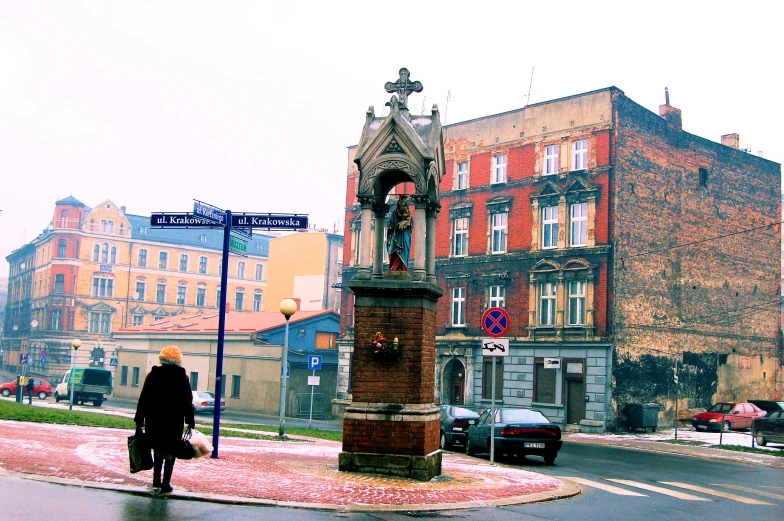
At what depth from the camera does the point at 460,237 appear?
45.9 m

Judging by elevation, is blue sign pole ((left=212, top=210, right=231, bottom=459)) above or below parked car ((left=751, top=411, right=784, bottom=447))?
above

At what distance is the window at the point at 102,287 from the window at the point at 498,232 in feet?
187

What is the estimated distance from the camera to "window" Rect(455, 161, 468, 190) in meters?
46.2

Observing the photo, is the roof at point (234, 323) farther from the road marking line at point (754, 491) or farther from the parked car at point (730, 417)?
the road marking line at point (754, 491)

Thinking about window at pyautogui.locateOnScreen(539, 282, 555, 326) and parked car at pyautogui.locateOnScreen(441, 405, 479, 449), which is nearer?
parked car at pyautogui.locateOnScreen(441, 405, 479, 449)

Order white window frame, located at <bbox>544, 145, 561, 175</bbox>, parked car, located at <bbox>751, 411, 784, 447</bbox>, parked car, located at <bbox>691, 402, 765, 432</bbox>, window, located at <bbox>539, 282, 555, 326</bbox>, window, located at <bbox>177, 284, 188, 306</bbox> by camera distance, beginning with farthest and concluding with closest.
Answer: window, located at <bbox>177, 284, 188, 306</bbox> → white window frame, located at <bbox>544, 145, 561, 175</bbox> → window, located at <bbox>539, 282, 555, 326</bbox> → parked car, located at <bbox>691, 402, 765, 432</bbox> → parked car, located at <bbox>751, 411, 784, 447</bbox>

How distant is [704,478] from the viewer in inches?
707

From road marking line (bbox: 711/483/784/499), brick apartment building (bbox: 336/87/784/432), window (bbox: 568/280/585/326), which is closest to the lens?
road marking line (bbox: 711/483/784/499)

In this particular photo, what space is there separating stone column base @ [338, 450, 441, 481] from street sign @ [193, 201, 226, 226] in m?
4.39

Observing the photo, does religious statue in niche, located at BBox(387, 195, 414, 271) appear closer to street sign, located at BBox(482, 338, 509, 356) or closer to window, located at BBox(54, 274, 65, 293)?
street sign, located at BBox(482, 338, 509, 356)

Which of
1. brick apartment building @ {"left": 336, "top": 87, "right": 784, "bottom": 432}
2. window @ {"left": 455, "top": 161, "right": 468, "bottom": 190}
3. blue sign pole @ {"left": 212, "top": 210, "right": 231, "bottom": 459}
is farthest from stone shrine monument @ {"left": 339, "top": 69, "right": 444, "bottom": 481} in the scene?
window @ {"left": 455, "top": 161, "right": 468, "bottom": 190}

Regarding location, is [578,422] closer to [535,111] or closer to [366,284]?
[535,111]

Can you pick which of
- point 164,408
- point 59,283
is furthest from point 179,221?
point 59,283

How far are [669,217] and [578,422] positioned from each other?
1098 centimetres
